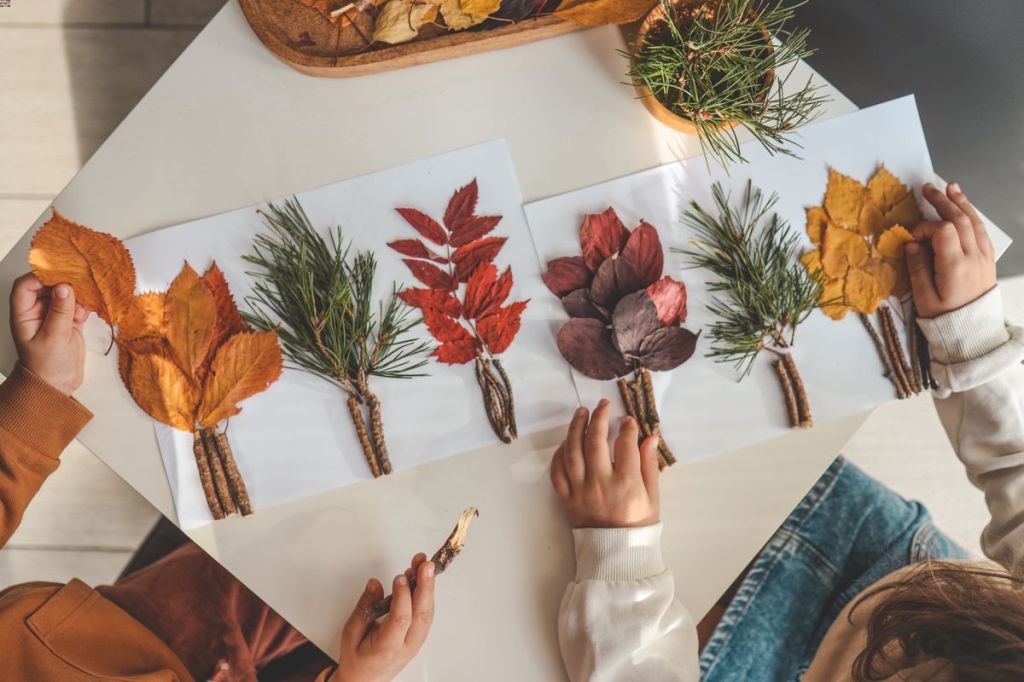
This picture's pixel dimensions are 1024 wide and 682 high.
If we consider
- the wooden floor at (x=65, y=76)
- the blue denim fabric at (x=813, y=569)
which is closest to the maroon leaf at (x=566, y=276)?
the blue denim fabric at (x=813, y=569)

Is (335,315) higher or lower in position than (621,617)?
higher

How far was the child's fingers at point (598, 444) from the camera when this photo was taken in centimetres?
69

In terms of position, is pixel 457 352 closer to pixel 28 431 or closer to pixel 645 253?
pixel 645 253

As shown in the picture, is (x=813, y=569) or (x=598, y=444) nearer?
(x=598, y=444)

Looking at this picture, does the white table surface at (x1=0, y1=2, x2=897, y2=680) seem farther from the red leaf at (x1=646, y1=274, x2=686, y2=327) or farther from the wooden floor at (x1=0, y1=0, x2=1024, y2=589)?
the wooden floor at (x1=0, y1=0, x2=1024, y2=589)

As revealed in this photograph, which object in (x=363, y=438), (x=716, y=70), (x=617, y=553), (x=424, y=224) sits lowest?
(x=617, y=553)

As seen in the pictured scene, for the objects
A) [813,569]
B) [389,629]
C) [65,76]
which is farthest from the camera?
[65,76]

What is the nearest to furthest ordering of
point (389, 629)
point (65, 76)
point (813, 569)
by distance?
point (389, 629)
point (813, 569)
point (65, 76)

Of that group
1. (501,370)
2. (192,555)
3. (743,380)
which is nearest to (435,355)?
(501,370)

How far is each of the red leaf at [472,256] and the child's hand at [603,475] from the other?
0.59 feet

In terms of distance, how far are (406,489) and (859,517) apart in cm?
59

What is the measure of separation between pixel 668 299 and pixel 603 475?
0.19 m

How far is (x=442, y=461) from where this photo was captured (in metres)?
0.70

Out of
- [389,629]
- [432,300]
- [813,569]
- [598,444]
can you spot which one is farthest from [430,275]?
[813,569]
